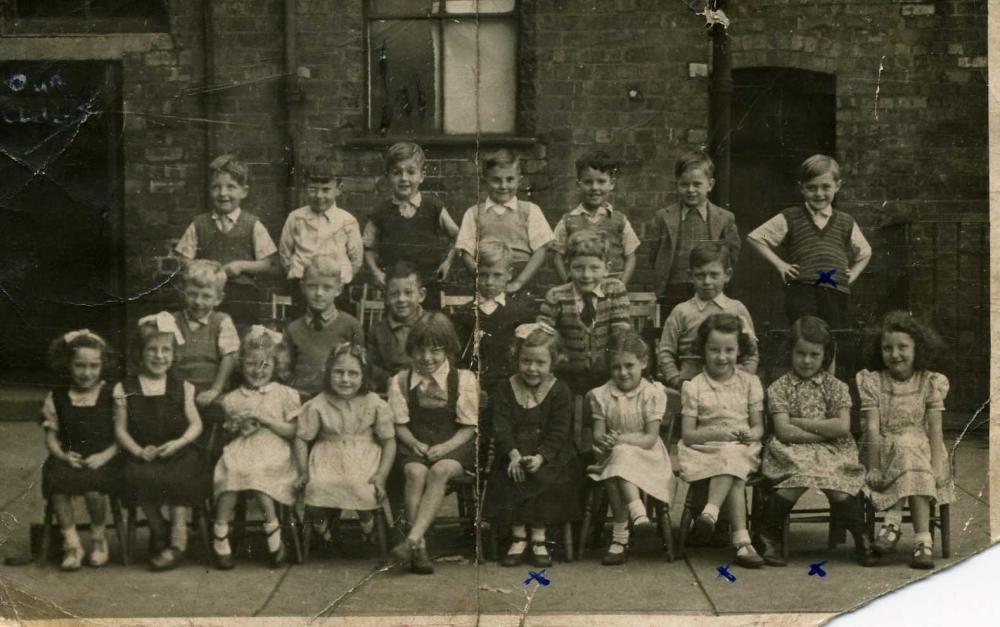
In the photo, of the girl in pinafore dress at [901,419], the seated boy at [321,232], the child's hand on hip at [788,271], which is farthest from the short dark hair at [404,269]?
the girl in pinafore dress at [901,419]

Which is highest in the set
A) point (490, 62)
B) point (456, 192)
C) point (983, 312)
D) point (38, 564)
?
point (490, 62)

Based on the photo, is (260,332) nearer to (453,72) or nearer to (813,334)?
(453,72)

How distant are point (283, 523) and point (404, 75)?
2.03 metres

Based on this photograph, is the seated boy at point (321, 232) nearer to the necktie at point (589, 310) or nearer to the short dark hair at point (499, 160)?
the short dark hair at point (499, 160)

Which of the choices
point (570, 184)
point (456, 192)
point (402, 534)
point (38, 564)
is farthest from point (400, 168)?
point (38, 564)

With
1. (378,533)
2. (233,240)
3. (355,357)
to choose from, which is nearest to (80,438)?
(233,240)

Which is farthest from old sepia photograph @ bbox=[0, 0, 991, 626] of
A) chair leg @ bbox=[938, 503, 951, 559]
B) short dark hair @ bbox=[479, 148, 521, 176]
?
chair leg @ bbox=[938, 503, 951, 559]

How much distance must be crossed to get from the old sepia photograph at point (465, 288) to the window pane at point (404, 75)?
15mm

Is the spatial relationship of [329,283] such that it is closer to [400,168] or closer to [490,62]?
[400,168]

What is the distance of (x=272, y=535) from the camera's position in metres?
6.44

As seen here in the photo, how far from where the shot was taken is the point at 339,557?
A: 646 centimetres

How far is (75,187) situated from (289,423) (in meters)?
1.39

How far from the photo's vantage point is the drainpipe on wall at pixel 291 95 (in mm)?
6363

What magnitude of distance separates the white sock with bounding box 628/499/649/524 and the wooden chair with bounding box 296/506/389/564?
1070 millimetres
